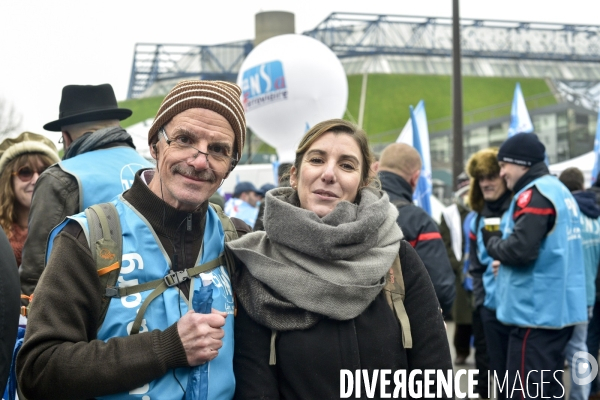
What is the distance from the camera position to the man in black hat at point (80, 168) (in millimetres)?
3301

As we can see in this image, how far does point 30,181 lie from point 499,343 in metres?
3.73

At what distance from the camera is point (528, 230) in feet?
17.2

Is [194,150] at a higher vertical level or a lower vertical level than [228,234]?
higher

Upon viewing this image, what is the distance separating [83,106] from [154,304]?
6.83 feet

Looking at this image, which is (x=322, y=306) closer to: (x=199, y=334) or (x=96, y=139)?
(x=199, y=334)

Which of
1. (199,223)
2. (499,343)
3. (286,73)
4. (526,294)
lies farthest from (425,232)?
(286,73)

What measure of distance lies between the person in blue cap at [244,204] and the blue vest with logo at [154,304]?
7404 mm

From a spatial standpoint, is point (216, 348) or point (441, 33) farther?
point (441, 33)

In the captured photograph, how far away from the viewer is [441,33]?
5997cm

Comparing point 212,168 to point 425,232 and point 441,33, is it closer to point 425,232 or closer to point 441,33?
point 425,232

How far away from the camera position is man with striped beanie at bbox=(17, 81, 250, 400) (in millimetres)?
2174

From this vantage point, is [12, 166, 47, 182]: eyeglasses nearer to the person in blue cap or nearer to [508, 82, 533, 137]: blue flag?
the person in blue cap

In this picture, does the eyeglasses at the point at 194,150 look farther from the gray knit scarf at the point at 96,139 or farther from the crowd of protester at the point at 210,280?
the gray knit scarf at the point at 96,139

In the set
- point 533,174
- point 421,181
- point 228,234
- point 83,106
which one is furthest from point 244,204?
point 228,234
